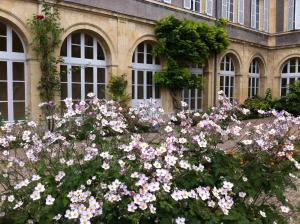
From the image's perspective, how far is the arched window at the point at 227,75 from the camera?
1572 centimetres

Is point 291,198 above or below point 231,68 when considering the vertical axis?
below

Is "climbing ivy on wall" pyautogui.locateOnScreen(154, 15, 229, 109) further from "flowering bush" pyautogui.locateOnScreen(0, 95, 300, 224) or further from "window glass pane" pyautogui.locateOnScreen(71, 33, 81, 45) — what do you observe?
"flowering bush" pyautogui.locateOnScreen(0, 95, 300, 224)

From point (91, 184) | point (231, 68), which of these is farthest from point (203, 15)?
point (91, 184)

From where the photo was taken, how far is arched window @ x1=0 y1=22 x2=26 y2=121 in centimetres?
856

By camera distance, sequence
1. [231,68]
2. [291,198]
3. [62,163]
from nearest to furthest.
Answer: [62,163] < [291,198] < [231,68]

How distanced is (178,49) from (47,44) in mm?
→ 4675

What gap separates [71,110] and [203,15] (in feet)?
40.1

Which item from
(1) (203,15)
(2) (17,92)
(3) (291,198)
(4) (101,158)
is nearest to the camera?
(4) (101,158)

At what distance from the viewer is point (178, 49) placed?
11.8 meters

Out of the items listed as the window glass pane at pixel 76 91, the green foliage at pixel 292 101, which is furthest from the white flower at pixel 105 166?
the green foliage at pixel 292 101

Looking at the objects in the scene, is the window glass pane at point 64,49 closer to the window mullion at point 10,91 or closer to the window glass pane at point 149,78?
the window mullion at point 10,91

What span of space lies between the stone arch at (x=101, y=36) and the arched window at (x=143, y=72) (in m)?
1.13

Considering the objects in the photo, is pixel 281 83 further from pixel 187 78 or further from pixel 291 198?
pixel 291 198

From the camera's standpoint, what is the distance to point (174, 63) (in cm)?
1190
